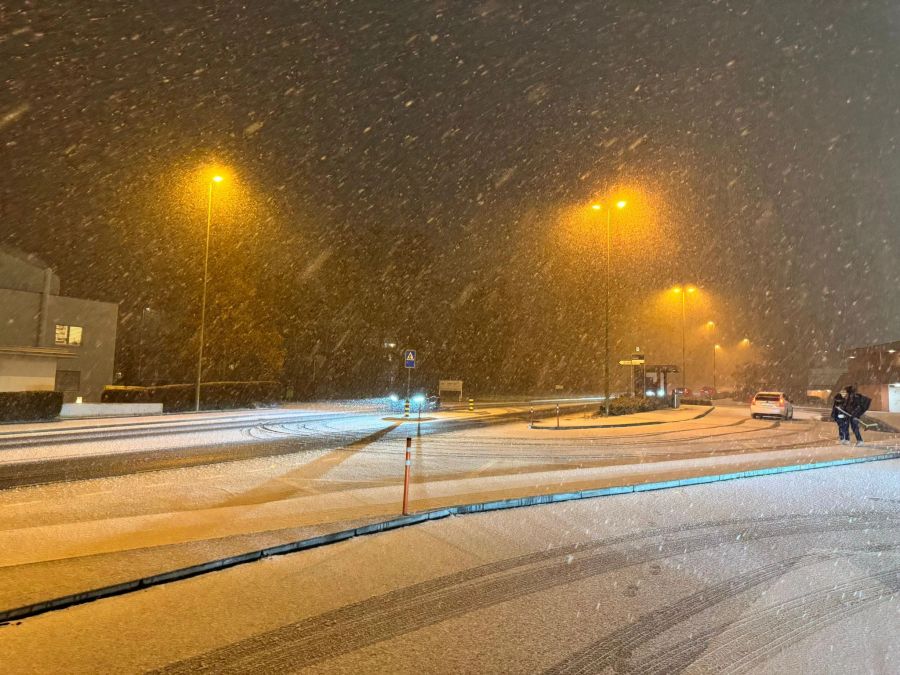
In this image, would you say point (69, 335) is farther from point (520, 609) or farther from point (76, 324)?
point (520, 609)

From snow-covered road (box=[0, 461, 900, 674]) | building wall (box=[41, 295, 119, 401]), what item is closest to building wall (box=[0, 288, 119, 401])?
building wall (box=[41, 295, 119, 401])

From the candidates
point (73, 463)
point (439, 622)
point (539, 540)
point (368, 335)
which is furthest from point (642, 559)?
point (368, 335)

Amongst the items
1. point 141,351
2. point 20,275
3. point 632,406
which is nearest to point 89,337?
point 20,275

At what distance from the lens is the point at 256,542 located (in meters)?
6.25

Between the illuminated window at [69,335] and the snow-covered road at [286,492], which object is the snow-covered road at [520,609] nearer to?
the snow-covered road at [286,492]

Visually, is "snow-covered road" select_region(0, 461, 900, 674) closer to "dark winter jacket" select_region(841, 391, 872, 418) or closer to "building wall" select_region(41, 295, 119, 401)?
"dark winter jacket" select_region(841, 391, 872, 418)

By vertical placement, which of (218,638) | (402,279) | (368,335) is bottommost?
(218,638)

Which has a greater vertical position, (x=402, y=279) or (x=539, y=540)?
(x=402, y=279)

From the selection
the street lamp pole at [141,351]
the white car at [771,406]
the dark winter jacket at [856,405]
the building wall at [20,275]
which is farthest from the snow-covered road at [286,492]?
the street lamp pole at [141,351]

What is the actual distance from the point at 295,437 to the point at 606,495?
10922mm

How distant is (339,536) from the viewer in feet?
22.1

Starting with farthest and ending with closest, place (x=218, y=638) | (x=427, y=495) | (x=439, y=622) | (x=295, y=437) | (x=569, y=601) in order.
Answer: (x=295, y=437), (x=427, y=495), (x=569, y=601), (x=439, y=622), (x=218, y=638)

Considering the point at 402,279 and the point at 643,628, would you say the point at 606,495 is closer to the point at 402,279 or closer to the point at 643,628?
the point at 643,628

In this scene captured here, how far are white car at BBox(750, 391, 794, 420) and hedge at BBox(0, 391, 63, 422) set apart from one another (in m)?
31.4
